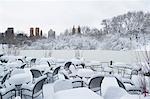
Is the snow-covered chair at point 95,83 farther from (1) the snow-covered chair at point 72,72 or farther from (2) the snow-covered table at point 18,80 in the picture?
(1) the snow-covered chair at point 72,72

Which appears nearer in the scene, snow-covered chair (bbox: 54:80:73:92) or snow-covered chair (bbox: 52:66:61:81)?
snow-covered chair (bbox: 54:80:73:92)

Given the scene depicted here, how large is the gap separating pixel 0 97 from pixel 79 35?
41.4 meters

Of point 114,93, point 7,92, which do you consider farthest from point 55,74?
point 114,93

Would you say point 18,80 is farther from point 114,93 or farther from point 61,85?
point 114,93

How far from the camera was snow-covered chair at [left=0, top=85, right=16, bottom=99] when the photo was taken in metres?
4.87

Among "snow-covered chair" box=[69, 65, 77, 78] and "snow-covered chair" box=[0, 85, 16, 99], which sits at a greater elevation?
"snow-covered chair" box=[69, 65, 77, 78]

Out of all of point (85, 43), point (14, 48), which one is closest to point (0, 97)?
point (14, 48)

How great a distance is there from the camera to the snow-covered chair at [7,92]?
4.87m

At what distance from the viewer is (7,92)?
5000 mm

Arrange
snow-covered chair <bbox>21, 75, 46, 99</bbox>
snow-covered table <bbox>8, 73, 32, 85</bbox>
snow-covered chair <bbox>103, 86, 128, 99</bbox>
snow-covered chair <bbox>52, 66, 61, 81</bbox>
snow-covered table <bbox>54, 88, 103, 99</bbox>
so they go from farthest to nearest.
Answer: snow-covered chair <bbox>52, 66, 61, 81</bbox> → snow-covered table <bbox>8, 73, 32, 85</bbox> → snow-covered chair <bbox>21, 75, 46, 99</bbox> → snow-covered chair <bbox>103, 86, 128, 99</bbox> → snow-covered table <bbox>54, 88, 103, 99</bbox>

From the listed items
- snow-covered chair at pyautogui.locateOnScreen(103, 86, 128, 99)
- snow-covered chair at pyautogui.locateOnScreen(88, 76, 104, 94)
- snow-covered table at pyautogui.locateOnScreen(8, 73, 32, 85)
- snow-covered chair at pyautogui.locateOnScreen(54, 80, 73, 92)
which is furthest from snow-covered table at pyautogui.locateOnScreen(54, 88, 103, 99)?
snow-covered table at pyautogui.locateOnScreen(8, 73, 32, 85)

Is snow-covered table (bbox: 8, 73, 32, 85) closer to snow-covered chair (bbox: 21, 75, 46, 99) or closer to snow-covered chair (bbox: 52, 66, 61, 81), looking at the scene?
Answer: snow-covered chair (bbox: 21, 75, 46, 99)

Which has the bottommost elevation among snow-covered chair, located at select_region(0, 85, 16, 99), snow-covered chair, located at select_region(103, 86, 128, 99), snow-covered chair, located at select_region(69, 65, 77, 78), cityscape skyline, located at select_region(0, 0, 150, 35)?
snow-covered chair, located at select_region(0, 85, 16, 99)

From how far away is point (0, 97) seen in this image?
4.80 metres
